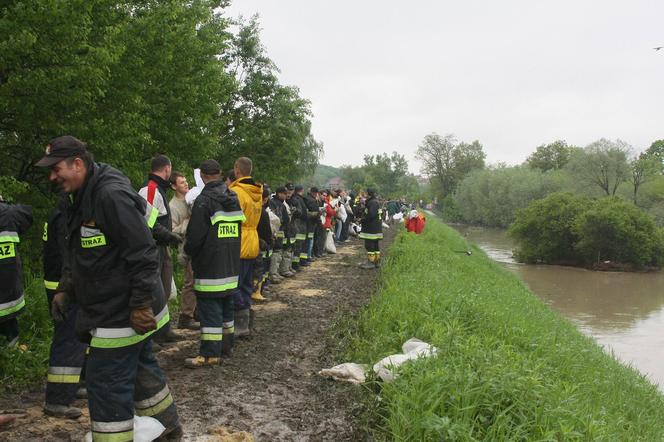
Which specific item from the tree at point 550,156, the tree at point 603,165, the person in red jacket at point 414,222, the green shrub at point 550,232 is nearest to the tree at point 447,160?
the tree at point 550,156

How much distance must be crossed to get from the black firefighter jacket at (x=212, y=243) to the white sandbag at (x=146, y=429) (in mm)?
1875

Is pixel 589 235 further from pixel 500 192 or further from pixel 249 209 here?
pixel 500 192

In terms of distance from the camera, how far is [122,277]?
3.16 metres

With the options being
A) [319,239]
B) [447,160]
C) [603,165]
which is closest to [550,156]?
[447,160]

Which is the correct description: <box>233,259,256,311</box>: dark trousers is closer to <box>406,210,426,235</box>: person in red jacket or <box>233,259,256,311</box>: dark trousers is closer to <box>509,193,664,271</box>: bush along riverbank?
<box>406,210,426,235</box>: person in red jacket

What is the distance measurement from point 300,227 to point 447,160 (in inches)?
3331

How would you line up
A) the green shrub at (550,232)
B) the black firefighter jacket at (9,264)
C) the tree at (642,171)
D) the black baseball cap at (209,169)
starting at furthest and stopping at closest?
the tree at (642,171), the green shrub at (550,232), the black baseball cap at (209,169), the black firefighter jacket at (9,264)

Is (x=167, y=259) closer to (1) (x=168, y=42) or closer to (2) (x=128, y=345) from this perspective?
(2) (x=128, y=345)

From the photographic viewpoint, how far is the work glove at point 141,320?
3.11m

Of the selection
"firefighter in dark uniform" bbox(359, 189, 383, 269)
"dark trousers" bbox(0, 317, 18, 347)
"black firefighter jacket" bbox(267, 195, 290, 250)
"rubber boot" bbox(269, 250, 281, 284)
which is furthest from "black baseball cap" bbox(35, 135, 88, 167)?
"firefighter in dark uniform" bbox(359, 189, 383, 269)

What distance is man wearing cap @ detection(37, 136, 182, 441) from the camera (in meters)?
3.11

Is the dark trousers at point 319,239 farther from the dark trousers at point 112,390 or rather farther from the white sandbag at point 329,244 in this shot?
the dark trousers at point 112,390

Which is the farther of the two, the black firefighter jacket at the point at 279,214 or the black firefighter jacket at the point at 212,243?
the black firefighter jacket at the point at 279,214

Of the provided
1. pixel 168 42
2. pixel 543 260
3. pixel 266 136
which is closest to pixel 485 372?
pixel 168 42
